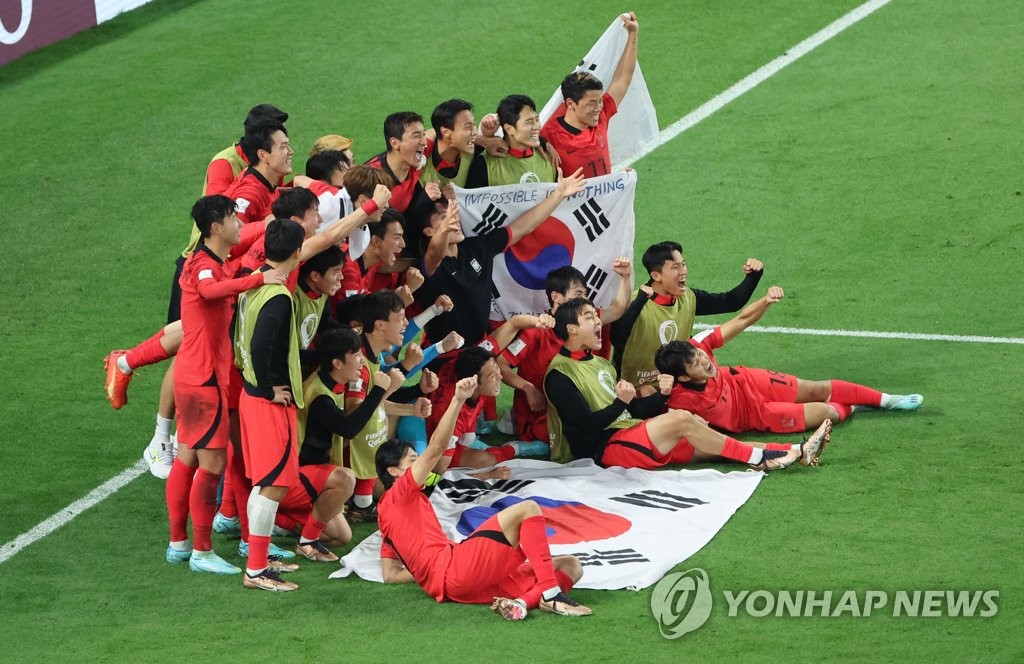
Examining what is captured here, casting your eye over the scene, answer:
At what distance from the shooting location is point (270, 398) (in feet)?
25.1

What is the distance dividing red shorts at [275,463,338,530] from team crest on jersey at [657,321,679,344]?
231 cm

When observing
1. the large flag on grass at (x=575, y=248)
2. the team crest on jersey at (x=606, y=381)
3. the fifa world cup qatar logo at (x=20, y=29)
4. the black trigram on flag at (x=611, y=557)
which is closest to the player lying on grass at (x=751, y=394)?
the team crest on jersey at (x=606, y=381)

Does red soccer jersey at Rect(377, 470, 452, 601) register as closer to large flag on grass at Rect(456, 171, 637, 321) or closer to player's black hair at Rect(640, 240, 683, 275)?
large flag on grass at Rect(456, 171, 637, 321)

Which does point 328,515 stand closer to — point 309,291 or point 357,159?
point 309,291

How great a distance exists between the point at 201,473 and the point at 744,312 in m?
3.55

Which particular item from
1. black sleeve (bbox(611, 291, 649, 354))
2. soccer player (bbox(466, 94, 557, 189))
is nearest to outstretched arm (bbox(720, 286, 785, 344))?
black sleeve (bbox(611, 291, 649, 354))

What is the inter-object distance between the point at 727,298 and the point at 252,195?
298 centimetres

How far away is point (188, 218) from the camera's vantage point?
12945 millimetres

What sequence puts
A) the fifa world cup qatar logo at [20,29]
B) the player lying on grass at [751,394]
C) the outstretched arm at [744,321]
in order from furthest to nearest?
the fifa world cup qatar logo at [20,29] < the outstretched arm at [744,321] < the player lying on grass at [751,394]

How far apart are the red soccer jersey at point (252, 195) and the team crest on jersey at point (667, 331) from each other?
2420 mm

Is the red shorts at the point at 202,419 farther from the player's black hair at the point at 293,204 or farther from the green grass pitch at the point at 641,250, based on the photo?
the player's black hair at the point at 293,204

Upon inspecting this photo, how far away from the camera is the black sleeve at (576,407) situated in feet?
29.0

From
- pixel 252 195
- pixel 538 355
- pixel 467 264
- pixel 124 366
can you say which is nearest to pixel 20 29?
pixel 124 366

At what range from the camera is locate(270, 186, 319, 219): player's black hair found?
784cm
